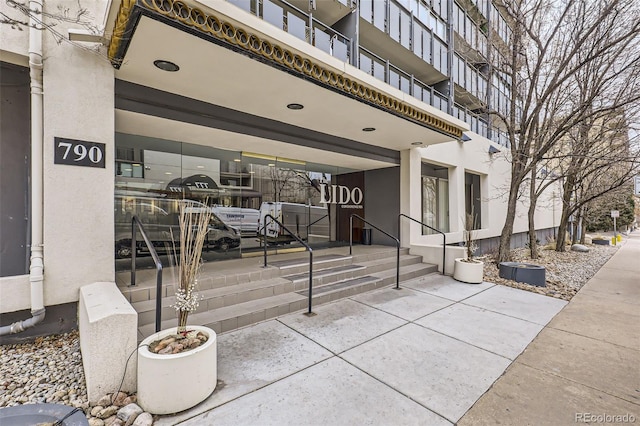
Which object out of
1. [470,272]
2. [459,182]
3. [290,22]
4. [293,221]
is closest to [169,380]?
[290,22]

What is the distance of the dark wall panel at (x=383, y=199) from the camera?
8539 mm

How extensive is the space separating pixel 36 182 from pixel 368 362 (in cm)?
409

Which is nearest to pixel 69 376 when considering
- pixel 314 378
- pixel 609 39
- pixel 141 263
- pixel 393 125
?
pixel 314 378

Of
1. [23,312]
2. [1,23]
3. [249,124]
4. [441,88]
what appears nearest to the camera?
[1,23]

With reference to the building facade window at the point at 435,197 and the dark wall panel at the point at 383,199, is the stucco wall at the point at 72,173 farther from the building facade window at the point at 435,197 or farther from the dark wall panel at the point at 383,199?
the building facade window at the point at 435,197

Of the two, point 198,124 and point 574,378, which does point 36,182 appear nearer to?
point 198,124

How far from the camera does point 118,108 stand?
404 centimetres

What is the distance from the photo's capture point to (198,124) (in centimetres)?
481

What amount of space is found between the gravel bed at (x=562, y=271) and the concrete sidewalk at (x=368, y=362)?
4.19 ft

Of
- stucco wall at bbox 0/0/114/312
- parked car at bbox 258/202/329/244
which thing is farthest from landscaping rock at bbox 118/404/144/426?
parked car at bbox 258/202/329/244

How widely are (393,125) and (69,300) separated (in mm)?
5867

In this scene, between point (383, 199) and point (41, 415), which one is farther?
point (383, 199)

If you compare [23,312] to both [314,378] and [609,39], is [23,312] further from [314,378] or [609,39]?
[609,39]

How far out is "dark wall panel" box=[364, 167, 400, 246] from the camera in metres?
8.54
